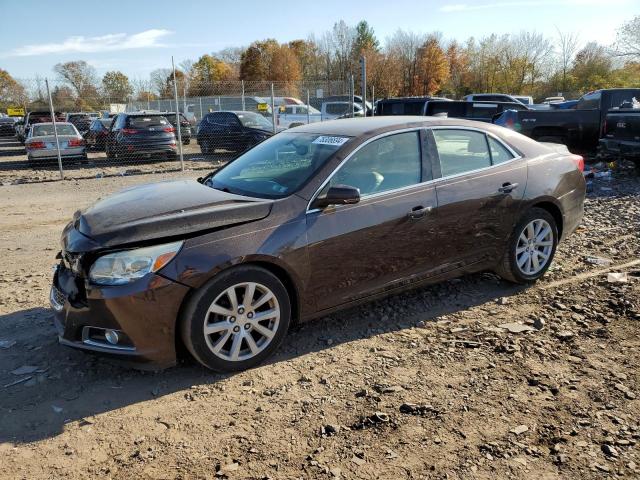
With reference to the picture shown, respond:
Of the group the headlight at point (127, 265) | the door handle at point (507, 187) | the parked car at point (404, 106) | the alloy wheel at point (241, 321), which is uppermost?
the parked car at point (404, 106)

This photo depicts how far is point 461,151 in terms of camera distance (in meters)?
4.64

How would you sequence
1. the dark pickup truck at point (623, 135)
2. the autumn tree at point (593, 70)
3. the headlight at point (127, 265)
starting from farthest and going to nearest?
1. the autumn tree at point (593, 70)
2. the dark pickup truck at point (623, 135)
3. the headlight at point (127, 265)

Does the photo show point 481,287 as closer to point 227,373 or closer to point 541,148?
point 541,148

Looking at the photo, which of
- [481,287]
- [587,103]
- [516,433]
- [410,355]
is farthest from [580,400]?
[587,103]

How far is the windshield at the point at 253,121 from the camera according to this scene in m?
17.8

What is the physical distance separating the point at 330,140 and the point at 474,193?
1.32 m

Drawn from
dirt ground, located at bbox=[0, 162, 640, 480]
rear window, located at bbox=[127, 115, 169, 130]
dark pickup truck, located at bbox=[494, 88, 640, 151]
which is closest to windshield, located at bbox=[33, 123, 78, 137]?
rear window, located at bbox=[127, 115, 169, 130]

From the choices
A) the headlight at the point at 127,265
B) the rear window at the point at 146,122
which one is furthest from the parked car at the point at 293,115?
the headlight at the point at 127,265

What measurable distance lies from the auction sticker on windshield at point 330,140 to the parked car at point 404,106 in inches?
462

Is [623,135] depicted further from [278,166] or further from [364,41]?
[364,41]

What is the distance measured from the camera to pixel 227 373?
141 inches

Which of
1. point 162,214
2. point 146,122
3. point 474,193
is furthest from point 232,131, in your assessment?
point 162,214

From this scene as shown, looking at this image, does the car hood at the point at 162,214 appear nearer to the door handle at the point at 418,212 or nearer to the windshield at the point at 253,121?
the door handle at the point at 418,212

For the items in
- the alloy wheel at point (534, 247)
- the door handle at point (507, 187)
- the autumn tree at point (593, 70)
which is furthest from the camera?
the autumn tree at point (593, 70)
